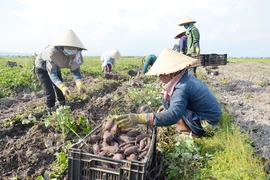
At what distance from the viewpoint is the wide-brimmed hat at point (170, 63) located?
2414mm

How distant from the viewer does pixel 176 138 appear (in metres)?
2.92

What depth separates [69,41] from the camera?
3.75m

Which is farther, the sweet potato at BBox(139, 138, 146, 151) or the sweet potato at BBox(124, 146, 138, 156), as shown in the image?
the sweet potato at BBox(139, 138, 146, 151)

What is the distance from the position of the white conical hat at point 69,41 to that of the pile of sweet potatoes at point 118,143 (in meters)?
1.86

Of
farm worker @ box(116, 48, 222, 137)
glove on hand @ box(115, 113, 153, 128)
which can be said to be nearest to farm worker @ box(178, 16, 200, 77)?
farm worker @ box(116, 48, 222, 137)

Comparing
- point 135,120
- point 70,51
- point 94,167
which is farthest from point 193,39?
point 94,167

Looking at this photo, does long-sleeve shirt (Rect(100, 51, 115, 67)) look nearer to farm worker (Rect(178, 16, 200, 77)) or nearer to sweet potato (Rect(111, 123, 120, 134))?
farm worker (Rect(178, 16, 200, 77))

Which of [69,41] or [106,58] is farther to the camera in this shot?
[106,58]

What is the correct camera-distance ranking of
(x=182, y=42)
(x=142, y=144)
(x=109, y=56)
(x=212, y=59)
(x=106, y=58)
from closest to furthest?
1. (x=142, y=144)
2. (x=182, y=42)
3. (x=212, y=59)
4. (x=109, y=56)
5. (x=106, y=58)

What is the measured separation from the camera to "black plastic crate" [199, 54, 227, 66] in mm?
6977

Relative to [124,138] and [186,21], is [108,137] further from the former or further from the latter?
[186,21]

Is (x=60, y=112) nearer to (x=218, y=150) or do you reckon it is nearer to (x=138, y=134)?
(x=138, y=134)

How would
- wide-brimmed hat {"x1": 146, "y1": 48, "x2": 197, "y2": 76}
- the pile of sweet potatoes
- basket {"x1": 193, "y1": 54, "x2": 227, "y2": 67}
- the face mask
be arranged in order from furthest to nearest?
basket {"x1": 193, "y1": 54, "x2": 227, "y2": 67} < the face mask < wide-brimmed hat {"x1": 146, "y1": 48, "x2": 197, "y2": 76} < the pile of sweet potatoes

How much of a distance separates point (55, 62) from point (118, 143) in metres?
2.22
